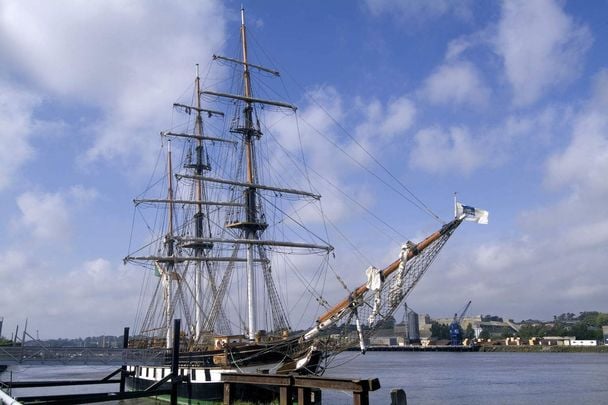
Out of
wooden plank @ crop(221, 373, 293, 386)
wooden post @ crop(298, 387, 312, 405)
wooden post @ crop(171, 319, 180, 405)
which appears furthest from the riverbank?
wooden post @ crop(298, 387, 312, 405)

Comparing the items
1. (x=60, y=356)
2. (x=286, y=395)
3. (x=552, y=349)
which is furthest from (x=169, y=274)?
(x=552, y=349)

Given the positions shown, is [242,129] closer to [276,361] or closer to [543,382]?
[276,361]

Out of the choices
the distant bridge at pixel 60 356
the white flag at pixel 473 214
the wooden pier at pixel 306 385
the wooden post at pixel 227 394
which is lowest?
the wooden post at pixel 227 394

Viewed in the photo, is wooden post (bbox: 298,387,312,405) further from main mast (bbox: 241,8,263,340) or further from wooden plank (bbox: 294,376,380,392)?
main mast (bbox: 241,8,263,340)

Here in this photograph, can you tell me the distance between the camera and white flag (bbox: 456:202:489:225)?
1147 inches

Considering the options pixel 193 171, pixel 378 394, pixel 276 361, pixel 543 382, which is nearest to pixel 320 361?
pixel 276 361

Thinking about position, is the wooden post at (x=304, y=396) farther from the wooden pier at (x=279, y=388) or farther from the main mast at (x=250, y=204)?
the main mast at (x=250, y=204)

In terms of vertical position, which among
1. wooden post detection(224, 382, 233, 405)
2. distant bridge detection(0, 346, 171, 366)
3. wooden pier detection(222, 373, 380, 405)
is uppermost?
distant bridge detection(0, 346, 171, 366)

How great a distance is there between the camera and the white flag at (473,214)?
95.6ft

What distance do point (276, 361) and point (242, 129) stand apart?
1642cm

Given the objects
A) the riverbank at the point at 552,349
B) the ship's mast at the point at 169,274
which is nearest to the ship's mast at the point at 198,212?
the ship's mast at the point at 169,274

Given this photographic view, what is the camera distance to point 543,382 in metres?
60.6

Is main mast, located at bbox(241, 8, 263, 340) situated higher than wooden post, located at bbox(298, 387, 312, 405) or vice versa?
main mast, located at bbox(241, 8, 263, 340)

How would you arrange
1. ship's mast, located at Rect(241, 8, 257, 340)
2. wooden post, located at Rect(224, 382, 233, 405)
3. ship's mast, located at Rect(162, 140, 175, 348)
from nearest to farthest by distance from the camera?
wooden post, located at Rect(224, 382, 233, 405), ship's mast, located at Rect(241, 8, 257, 340), ship's mast, located at Rect(162, 140, 175, 348)
